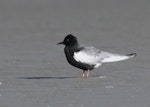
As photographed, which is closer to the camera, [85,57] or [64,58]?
[85,57]

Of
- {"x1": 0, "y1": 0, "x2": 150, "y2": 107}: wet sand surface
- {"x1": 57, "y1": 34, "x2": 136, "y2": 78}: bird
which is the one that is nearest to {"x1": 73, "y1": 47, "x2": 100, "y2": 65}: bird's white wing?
{"x1": 57, "y1": 34, "x2": 136, "y2": 78}: bird

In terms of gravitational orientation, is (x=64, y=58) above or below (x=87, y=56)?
above

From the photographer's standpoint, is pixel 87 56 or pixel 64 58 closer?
pixel 87 56

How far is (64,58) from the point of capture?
1292 cm

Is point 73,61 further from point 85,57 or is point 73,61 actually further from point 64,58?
point 64,58

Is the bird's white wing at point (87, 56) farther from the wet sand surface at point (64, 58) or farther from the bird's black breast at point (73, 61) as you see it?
the wet sand surface at point (64, 58)

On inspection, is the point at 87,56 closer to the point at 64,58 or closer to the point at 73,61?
the point at 73,61

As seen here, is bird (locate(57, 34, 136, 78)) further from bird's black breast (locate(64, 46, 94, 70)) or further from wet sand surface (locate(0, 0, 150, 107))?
wet sand surface (locate(0, 0, 150, 107))

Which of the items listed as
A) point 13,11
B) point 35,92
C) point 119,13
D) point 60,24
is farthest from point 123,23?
point 35,92

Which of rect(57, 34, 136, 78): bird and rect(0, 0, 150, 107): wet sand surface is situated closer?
rect(0, 0, 150, 107): wet sand surface

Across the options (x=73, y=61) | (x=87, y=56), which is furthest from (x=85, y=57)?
(x=73, y=61)

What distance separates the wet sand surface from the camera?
28.8ft

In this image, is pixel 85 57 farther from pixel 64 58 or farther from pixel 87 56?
pixel 64 58

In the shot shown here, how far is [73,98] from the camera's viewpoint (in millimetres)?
8664
